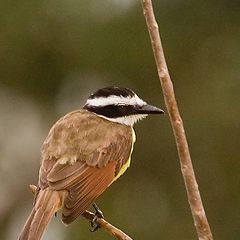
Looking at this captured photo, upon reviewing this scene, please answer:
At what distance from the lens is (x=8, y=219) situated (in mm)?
10086

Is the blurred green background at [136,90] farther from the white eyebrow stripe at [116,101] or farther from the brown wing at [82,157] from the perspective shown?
the brown wing at [82,157]

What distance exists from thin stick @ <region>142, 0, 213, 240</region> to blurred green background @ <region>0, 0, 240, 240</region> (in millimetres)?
5528

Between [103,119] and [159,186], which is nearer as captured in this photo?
[103,119]

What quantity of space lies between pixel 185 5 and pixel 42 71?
144cm

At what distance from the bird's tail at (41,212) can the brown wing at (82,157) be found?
0.05 metres

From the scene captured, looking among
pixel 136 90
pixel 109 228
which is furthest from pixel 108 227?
pixel 136 90

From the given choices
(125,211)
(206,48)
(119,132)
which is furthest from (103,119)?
(206,48)

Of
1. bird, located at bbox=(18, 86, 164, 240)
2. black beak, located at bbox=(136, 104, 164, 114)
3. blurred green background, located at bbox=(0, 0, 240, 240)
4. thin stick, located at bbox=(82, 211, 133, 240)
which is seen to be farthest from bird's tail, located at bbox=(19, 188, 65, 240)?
blurred green background, located at bbox=(0, 0, 240, 240)

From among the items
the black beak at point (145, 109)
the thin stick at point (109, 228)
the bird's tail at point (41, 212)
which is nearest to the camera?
the thin stick at point (109, 228)

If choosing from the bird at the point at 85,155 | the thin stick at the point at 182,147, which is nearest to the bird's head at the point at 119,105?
the bird at the point at 85,155

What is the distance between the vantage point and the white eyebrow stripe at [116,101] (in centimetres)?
613

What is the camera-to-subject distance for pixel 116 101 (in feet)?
20.3

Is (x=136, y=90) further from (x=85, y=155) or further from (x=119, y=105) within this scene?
(x=85, y=155)

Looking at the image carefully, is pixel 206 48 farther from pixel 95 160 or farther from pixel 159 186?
pixel 95 160
